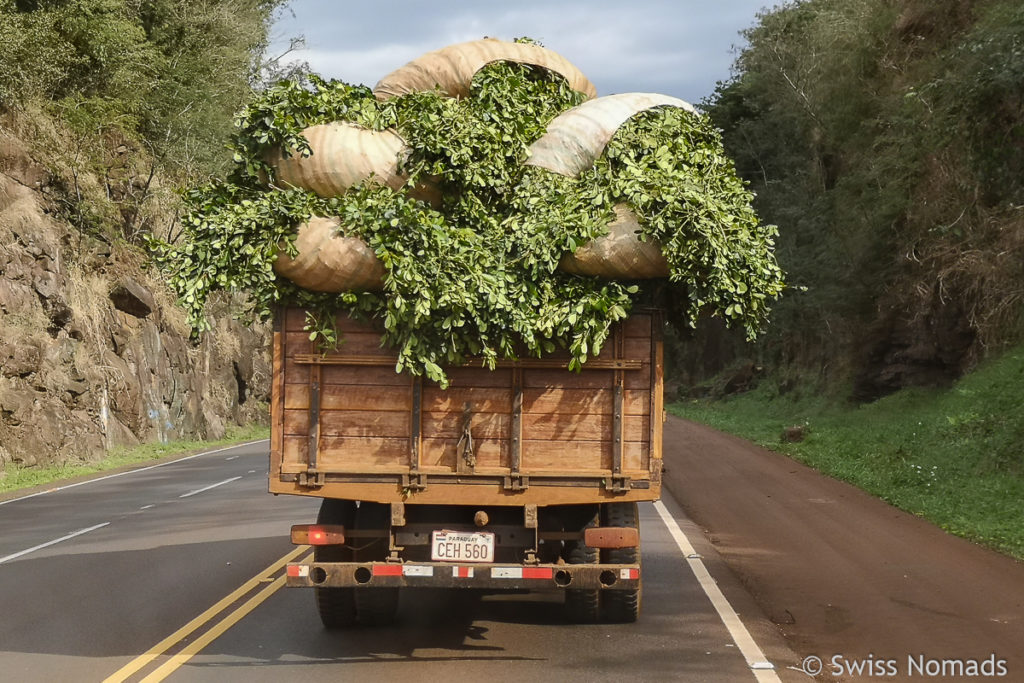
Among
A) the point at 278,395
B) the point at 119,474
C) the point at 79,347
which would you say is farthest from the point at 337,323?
the point at 79,347

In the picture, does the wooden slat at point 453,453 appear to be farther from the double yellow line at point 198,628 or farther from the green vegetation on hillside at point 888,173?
the green vegetation on hillside at point 888,173

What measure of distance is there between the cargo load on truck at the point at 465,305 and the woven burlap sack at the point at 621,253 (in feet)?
0.05

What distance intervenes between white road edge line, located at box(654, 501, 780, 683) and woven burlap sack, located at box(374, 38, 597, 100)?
440 centimetres

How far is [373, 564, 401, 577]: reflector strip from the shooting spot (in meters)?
7.47

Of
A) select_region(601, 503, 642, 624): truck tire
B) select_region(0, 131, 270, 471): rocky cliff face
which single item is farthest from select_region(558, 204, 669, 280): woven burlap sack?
select_region(0, 131, 270, 471): rocky cliff face

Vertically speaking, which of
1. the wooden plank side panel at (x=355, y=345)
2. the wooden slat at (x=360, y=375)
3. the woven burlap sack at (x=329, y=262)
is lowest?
the wooden slat at (x=360, y=375)

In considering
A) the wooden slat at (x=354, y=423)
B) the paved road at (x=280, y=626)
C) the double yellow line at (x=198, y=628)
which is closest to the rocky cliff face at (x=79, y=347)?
the paved road at (x=280, y=626)

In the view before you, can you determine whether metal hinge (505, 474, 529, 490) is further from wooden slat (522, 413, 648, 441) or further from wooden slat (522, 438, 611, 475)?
wooden slat (522, 413, 648, 441)

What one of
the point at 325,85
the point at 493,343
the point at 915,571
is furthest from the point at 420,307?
the point at 915,571

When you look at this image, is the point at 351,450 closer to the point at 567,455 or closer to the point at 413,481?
the point at 413,481

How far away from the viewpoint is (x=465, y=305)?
7.25 m

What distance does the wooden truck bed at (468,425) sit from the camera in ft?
25.2

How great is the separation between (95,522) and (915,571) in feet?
34.2

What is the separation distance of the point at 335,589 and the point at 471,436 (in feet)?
5.42
